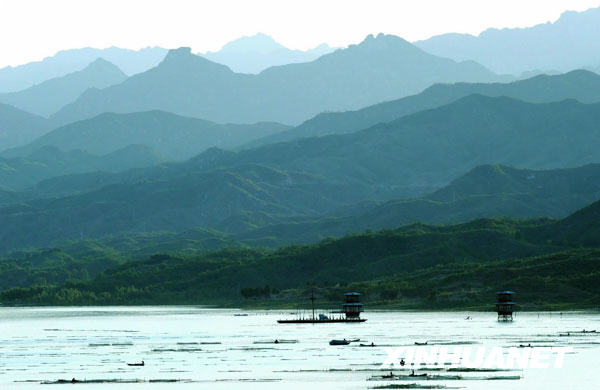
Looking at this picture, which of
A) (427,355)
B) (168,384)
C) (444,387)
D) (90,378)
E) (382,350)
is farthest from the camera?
(382,350)

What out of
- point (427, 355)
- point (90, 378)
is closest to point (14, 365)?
point (90, 378)

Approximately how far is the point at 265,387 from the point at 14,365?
56.5m

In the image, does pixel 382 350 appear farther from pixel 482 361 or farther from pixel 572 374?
pixel 572 374

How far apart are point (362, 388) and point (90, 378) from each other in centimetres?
4206

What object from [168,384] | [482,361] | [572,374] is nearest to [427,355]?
[482,361]

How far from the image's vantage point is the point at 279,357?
193m

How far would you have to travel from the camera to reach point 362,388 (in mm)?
146125

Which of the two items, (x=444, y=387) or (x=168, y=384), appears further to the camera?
(x=168, y=384)

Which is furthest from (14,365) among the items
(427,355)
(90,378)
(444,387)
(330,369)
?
(444,387)

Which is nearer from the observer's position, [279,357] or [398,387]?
[398,387]

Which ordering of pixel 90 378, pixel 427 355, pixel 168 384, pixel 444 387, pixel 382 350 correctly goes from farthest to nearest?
pixel 382 350, pixel 427 355, pixel 90 378, pixel 168 384, pixel 444 387

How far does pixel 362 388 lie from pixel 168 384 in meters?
26.8

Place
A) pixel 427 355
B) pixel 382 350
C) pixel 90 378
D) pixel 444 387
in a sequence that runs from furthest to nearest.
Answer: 1. pixel 382 350
2. pixel 427 355
3. pixel 90 378
4. pixel 444 387

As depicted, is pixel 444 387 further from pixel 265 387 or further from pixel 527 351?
pixel 527 351
